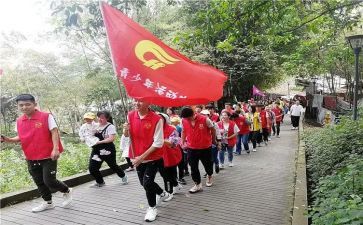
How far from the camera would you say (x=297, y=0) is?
7.77m

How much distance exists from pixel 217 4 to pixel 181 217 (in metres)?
4.21

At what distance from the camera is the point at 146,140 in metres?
5.48

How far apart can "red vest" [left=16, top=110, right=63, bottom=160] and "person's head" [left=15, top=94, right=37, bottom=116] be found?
0.13 metres

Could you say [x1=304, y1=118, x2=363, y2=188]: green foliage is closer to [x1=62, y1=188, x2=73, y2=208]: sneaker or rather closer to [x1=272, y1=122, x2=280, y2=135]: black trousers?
[x1=62, y1=188, x2=73, y2=208]: sneaker

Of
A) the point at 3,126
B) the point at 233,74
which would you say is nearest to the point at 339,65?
the point at 233,74

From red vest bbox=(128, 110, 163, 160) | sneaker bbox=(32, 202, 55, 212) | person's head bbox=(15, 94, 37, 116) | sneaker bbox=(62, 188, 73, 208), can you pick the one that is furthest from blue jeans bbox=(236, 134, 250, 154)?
person's head bbox=(15, 94, 37, 116)

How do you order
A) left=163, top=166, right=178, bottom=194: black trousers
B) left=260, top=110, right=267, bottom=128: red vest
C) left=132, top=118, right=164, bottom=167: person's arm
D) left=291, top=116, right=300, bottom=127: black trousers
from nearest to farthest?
left=132, top=118, right=164, bottom=167: person's arm → left=163, top=166, right=178, bottom=194: black trousers → left=260, top=110, right=267, bottom=128: red vest → left=291, top=116, right=300, bottom=127: black trousers

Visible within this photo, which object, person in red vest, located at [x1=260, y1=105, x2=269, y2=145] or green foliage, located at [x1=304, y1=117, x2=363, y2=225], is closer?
green foliage, located at [x1=304, y1=117, x2=363, y2=225]

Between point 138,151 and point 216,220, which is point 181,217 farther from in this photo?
point 138,151

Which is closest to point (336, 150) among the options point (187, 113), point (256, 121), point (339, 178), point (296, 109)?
point (339, 178)

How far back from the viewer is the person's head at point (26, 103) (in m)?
5.60

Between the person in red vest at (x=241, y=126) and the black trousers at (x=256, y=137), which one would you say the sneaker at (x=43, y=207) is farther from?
the black trousers at (x=256, y=137)

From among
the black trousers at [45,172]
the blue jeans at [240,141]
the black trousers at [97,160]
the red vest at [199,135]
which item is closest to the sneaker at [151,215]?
the black trousers at [45,172]

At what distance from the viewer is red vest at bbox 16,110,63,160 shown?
18.7 ft
